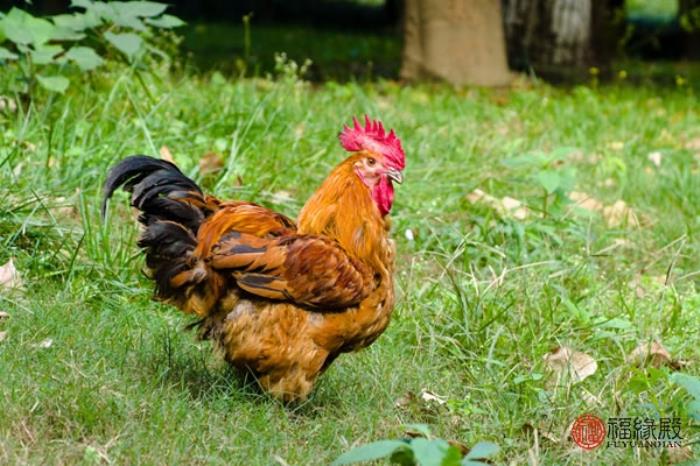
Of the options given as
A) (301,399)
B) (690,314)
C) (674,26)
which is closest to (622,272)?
(690,314)

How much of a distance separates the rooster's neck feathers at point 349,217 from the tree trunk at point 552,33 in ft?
22.2

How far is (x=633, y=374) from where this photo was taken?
14.6 feet

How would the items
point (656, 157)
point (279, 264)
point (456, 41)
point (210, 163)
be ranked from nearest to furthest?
point (279, 264) → point (210, 163) → point (656, 157) → point (456, 41)

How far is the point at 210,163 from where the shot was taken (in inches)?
233

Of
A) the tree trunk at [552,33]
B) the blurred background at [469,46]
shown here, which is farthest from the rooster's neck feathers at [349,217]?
the tree trunk at [552,33]

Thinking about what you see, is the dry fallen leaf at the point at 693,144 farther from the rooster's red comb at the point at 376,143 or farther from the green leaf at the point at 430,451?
the green leaf at the point at 430,451

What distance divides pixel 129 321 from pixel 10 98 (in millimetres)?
2074

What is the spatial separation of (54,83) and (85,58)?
1.21 feet

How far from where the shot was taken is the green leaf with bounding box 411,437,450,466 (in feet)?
9.16

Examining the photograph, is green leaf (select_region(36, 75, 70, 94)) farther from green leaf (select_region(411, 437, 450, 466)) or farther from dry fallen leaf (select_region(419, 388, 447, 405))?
green leaf (select_region(411, 437, 450, 466))

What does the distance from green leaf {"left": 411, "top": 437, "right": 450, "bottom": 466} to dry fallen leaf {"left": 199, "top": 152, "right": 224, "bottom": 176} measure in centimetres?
322

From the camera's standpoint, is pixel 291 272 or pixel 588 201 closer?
pixel 291 272

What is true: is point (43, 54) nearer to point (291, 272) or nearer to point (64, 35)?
point (64, 35)

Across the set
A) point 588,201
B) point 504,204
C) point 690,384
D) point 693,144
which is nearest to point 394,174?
point 690,384
